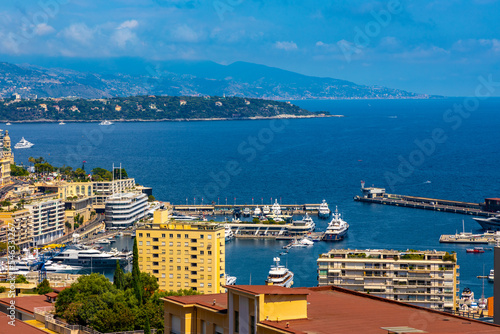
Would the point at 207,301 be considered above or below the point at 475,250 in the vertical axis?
above

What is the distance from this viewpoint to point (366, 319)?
6.38 meters

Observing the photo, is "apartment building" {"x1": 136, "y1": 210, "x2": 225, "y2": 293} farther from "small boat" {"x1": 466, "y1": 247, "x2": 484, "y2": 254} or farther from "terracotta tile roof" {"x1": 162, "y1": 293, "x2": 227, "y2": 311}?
"terracotta tile roof" {"x1": 162, "y1": 293, "x2": 227, "y2": 311}

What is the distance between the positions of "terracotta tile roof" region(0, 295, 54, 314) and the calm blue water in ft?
45.8

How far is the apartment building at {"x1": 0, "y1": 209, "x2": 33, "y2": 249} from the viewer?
36469mm

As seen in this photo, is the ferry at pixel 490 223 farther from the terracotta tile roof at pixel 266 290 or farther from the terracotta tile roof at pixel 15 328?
the terracotta tile roof at pixel 266 290

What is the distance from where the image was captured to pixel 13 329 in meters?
9.90

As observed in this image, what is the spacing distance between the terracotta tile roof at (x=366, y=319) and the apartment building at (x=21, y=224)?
30.7m

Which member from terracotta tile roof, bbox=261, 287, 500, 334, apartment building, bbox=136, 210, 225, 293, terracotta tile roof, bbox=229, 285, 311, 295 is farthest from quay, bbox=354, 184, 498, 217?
terracotta tile roof, bbox=229, 285, 311, 295

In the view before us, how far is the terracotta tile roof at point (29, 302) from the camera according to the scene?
14.0 meters

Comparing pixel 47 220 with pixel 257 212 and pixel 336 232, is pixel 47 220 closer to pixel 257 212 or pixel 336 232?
pixel 257 212

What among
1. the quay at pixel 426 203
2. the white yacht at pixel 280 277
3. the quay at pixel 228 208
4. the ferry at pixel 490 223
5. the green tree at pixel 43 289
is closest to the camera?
Result: the green tree at pixel 43 289

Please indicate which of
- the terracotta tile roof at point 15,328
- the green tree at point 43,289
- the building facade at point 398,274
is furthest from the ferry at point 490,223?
the terracotta tile roof at point 15,328

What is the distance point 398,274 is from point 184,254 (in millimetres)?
6068

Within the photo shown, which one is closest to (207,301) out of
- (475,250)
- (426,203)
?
(475,250)
